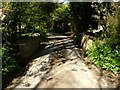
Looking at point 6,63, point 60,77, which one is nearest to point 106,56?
point 60,77

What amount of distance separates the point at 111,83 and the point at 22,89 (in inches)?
118

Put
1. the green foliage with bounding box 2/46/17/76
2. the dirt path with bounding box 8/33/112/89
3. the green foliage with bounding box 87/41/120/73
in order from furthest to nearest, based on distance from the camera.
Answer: the green foliage with bounding box 2/46/17/76 → the green foliage with bounding box 87/41/120/73 → the dirt path with bounding box 8/33/112/89

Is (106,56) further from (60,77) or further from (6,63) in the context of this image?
(6,63)

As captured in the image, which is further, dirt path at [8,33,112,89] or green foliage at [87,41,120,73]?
green foliage at [87,41,120,73]

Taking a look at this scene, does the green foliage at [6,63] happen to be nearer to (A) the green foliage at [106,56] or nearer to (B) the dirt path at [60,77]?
(B) the dirt path at [60,77]

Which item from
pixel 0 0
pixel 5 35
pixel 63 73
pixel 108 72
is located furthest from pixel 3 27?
pixel 108 72

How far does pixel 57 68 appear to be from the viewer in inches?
420

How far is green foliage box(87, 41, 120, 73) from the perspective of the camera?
9.41m

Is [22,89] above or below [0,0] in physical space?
below

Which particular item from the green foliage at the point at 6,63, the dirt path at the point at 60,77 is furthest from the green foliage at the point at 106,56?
the green foliage at the point at 6,63

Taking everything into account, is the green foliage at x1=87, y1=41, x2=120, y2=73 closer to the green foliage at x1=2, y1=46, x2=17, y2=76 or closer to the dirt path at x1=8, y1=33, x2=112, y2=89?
the dirt path at x1=8, y1=33, x2=112, y2=89

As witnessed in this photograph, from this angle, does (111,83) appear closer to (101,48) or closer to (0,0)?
(101,48)

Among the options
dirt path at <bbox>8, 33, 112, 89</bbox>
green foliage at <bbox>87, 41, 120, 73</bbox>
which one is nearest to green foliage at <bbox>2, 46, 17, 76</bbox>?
dirt path at <bbox>8, 33, 112, 89</bbox>

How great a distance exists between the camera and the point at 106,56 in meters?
10.2
